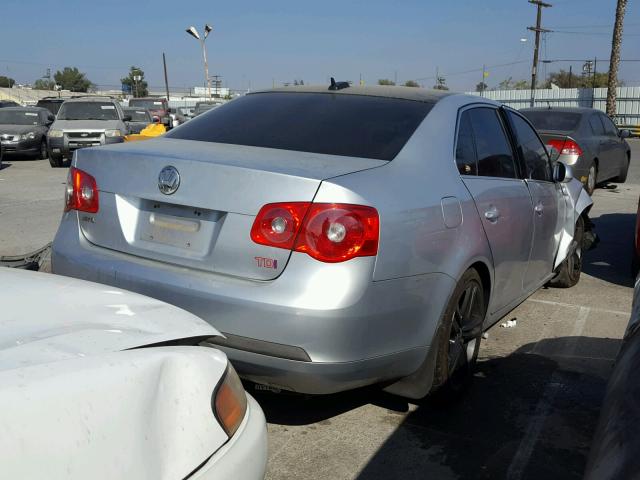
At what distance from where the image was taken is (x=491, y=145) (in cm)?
426

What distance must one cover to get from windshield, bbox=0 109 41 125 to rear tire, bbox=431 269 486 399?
741 inches

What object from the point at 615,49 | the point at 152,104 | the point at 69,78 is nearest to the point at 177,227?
the point at 152,104

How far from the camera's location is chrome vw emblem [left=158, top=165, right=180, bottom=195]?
313cm

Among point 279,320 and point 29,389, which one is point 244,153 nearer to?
point 279,320

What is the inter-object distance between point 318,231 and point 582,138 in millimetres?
9839

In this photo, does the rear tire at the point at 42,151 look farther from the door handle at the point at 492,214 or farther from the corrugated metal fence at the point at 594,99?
the corrugated metal fence at the point at 594,99

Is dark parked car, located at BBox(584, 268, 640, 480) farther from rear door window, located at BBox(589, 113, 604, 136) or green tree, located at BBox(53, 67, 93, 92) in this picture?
green tree, located at BBox(53, 67, 93, 92)

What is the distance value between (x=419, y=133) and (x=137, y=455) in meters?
2.37

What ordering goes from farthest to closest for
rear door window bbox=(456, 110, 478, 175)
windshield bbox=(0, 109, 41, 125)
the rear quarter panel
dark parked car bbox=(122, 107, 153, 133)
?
dark parked car bbox=(122, 107, 153, 133)
windshield bbox=(0, 109, 41, 125)
rear door window bbox=(456, 110, 478, 175)
the rear quarter panel

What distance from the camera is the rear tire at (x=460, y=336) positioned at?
11.2ft

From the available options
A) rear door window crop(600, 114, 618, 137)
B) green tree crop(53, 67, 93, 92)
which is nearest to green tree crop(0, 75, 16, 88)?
green tree crop(53, 67, 93, 92)

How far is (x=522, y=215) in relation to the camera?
14.2ft

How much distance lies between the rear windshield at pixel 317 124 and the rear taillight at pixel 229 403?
154 centimetres

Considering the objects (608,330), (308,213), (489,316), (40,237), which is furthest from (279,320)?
(40,237)
